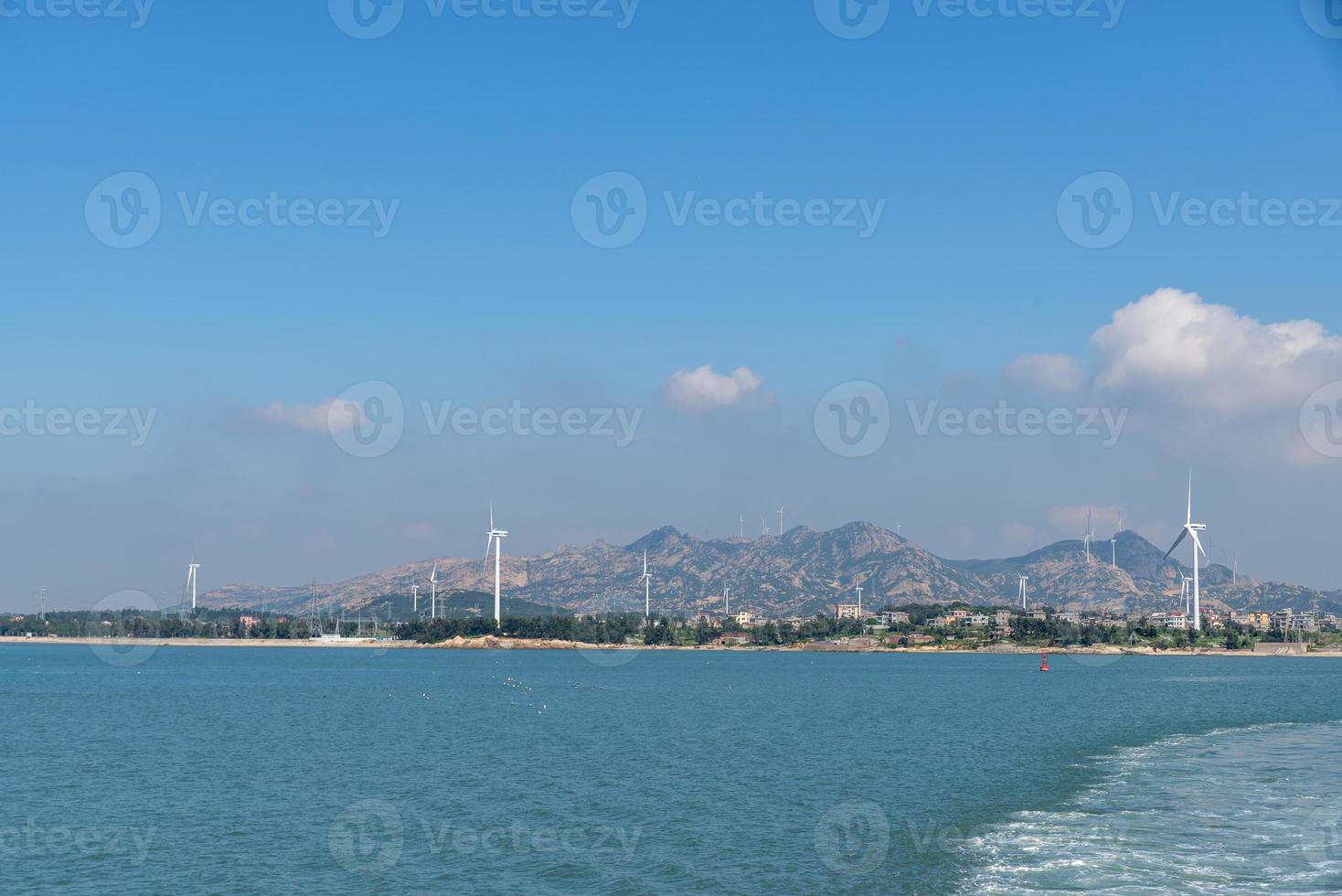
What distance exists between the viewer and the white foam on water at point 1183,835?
4047 centimetres

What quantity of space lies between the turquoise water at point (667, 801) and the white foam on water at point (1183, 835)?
0.20m

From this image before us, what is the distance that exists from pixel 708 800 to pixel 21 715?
279 feet

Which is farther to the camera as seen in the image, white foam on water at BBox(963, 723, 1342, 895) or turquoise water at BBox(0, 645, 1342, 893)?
turquoise water at BBox(0, 645, 1342, 893)

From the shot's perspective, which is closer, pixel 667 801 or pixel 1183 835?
pixel 1183 835

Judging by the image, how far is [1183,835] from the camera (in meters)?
48.3

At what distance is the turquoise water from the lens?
4197 cm

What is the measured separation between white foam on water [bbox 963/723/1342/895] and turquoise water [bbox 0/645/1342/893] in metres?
Answer: 0.20

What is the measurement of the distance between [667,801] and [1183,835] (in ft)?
79.2

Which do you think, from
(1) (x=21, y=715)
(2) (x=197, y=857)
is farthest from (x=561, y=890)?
(1) (x=21, y=715)

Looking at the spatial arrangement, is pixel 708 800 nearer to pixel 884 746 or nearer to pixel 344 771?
pixel 344 771

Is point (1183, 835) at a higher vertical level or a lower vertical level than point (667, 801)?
higher

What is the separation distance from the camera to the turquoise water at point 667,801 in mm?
41969

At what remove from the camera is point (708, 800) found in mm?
57594

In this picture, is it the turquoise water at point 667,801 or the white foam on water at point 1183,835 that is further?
the turquoise water at point 667,801
